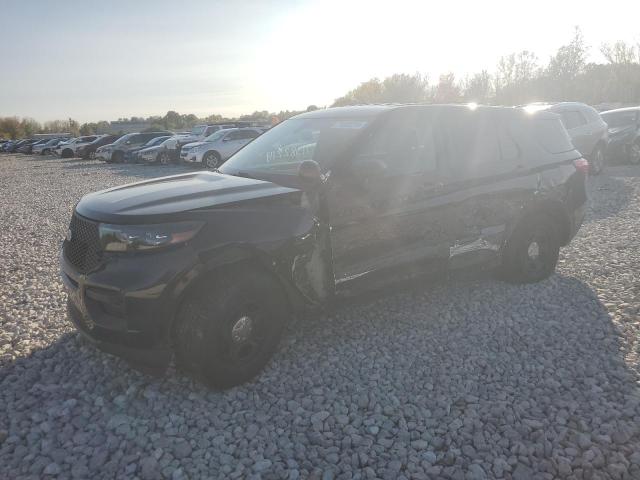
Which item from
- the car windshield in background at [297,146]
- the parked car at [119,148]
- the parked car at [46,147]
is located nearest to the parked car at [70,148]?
the parked car at [46,147]

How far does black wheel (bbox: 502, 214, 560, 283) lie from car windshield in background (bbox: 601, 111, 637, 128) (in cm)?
1175

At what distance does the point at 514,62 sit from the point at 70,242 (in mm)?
59830

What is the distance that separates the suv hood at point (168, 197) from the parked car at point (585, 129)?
979cm

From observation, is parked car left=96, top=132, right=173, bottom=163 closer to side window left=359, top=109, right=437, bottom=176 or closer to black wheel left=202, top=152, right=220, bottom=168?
black wheel left=202, top=152, right=220, bottom=168

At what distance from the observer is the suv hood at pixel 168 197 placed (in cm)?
300

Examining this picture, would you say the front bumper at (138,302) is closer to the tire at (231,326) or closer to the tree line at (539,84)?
the tire at (231,326)

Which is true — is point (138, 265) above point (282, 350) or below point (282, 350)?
above

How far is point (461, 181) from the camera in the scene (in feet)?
14.2

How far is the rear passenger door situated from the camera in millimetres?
4309

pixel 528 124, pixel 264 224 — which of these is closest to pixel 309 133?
pixel 264 224

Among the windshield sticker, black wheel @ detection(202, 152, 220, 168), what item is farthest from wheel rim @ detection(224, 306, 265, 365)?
black wheel @ detection(202, 152, 220, 168)

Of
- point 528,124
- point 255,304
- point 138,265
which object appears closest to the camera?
point 138,265

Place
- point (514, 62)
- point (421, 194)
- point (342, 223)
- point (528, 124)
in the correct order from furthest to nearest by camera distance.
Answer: point (514, 62) → point (528, 124) → point (421, 194) → point (342, 223)

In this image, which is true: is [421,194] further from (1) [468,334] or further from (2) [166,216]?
(2) [166,216]
